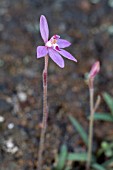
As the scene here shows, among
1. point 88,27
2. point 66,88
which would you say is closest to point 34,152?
point 66,88

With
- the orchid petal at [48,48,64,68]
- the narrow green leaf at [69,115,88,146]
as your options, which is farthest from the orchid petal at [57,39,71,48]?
the narrow green leaf at [69,115,88,146]

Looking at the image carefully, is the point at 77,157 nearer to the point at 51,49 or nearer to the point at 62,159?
the point at 62,159

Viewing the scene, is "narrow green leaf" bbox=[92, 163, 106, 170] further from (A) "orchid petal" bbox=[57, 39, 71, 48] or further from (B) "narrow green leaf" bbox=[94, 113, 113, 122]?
(A) "orchid petal" bbox=[57, 39, 71, 48]

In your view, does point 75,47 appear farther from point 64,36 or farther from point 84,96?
point 84,96

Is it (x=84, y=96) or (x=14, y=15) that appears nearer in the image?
(x=84, y=96)

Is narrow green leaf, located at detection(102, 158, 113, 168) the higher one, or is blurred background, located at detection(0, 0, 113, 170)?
blurred background, located at detection(0, 0, 113, 170)

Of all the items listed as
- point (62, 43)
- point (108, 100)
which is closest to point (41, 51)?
point (62, 43)

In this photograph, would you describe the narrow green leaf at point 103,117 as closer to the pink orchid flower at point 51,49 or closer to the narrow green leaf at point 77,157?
the narrow green leaf at point 77,157

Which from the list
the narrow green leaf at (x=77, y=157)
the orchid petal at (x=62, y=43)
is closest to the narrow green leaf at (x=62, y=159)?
the narrow green leaf at (x=77, y=157)
